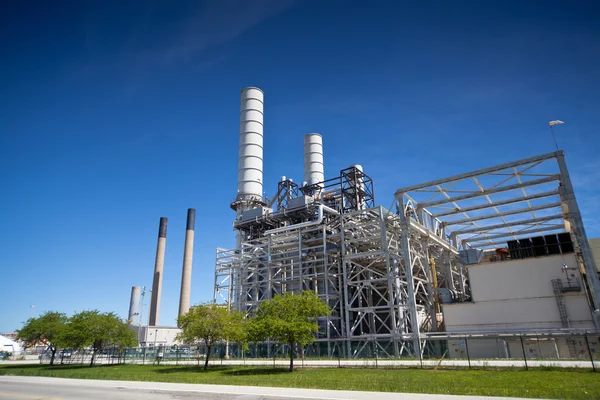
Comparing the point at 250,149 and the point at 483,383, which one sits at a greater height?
the point at 250,149

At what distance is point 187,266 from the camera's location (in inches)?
2862

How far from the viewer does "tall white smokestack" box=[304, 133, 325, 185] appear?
58438 mm

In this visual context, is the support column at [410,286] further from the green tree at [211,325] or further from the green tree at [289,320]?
the green tree at [211,325]

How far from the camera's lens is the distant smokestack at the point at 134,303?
87.9 meters

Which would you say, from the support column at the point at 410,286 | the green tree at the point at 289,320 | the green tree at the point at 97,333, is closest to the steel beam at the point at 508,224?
the support column at the point at 410,286

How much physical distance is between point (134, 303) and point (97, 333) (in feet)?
186

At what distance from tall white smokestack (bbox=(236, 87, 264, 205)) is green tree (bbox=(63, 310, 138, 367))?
2073 centimetres

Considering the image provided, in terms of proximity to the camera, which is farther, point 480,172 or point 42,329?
point 42,329

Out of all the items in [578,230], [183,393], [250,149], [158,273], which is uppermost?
[250,149]

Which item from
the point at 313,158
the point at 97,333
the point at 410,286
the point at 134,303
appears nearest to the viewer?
the point at 410,286

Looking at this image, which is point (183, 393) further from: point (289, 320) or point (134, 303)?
point (134, 303)

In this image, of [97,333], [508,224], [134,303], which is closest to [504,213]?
[508,224]

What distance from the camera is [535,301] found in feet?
99.2

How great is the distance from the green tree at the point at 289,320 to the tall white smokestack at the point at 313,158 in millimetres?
32424
